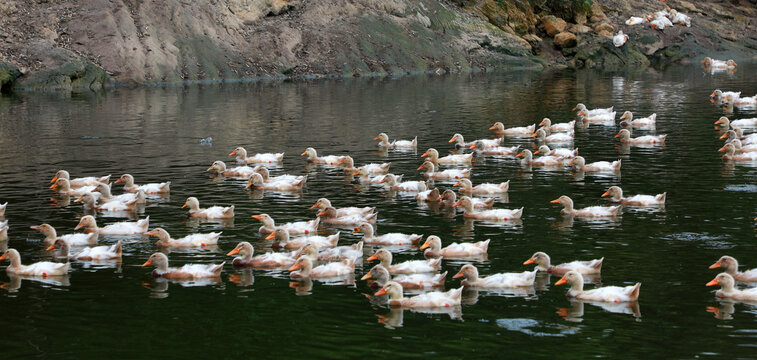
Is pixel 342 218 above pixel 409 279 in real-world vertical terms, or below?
above

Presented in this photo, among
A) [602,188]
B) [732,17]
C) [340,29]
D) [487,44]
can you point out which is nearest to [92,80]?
[340,29]

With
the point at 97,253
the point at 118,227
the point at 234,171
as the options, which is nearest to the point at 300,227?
the point at 118,227

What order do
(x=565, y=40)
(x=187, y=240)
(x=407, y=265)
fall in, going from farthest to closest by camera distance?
1. (x=565, y=40)
2. (x=187, y=240)
3. (x=407, y=265)

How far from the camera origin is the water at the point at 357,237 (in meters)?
16.0

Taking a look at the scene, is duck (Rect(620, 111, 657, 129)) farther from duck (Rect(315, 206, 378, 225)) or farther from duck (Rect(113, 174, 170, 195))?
duck (Rect(113, 174, 170, 195))

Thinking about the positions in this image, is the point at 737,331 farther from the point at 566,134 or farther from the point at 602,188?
the point at 566,134

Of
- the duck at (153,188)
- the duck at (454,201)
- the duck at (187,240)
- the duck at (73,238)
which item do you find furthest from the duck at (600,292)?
the duck at (153,188)

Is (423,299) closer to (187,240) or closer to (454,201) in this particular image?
(187,240)

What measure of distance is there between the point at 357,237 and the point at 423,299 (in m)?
5.79

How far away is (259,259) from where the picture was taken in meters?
20.8

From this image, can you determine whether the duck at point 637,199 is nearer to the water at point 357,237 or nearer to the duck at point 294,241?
the water at point 357,237

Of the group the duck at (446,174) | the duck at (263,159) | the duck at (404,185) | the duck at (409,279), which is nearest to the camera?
the duck at (409,279)

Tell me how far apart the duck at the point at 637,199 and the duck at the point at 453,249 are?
6.49 m

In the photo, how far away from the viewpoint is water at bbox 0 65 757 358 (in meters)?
16.0
